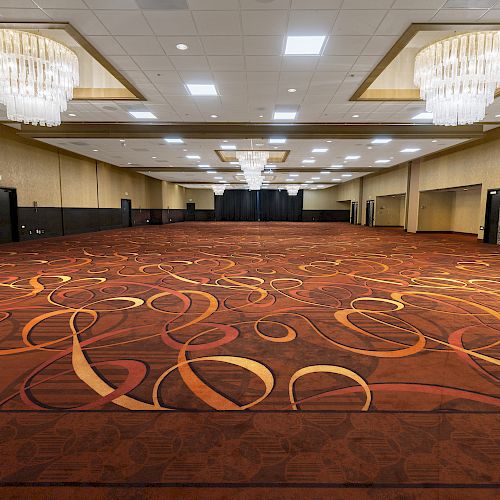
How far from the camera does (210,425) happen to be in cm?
157

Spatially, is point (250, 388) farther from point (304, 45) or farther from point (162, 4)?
point (304, 45)

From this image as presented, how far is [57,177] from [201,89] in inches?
331

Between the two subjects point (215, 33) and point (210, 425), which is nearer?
point (210, 425)

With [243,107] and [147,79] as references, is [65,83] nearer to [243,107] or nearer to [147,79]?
A: [147,79]

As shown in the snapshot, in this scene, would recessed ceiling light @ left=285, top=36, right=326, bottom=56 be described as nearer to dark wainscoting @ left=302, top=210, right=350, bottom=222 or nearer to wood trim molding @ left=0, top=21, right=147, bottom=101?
wood trim molding @ left=0, top=21, right=147, bottom=101

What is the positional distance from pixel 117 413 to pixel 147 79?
6.36 metres

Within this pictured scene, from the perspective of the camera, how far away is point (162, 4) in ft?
13.3

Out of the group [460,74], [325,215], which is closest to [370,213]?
[325,215]

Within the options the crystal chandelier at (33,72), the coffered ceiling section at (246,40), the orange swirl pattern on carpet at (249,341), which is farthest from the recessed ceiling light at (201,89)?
the orange swirl pattern on carpet at (249,341)

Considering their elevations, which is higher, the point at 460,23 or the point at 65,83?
the point at 460,23

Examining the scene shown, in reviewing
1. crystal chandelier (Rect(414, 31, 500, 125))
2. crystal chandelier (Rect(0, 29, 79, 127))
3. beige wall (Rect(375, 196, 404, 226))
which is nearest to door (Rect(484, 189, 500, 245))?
crystal chandelier (Rect(414, 31, 500, 125))

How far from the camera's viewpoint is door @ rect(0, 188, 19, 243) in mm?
9836

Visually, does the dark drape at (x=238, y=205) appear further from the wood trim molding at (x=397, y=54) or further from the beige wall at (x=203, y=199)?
the wood trim molding at (x=397, y=54)

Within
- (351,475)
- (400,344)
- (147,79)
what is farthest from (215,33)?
(351,475)
